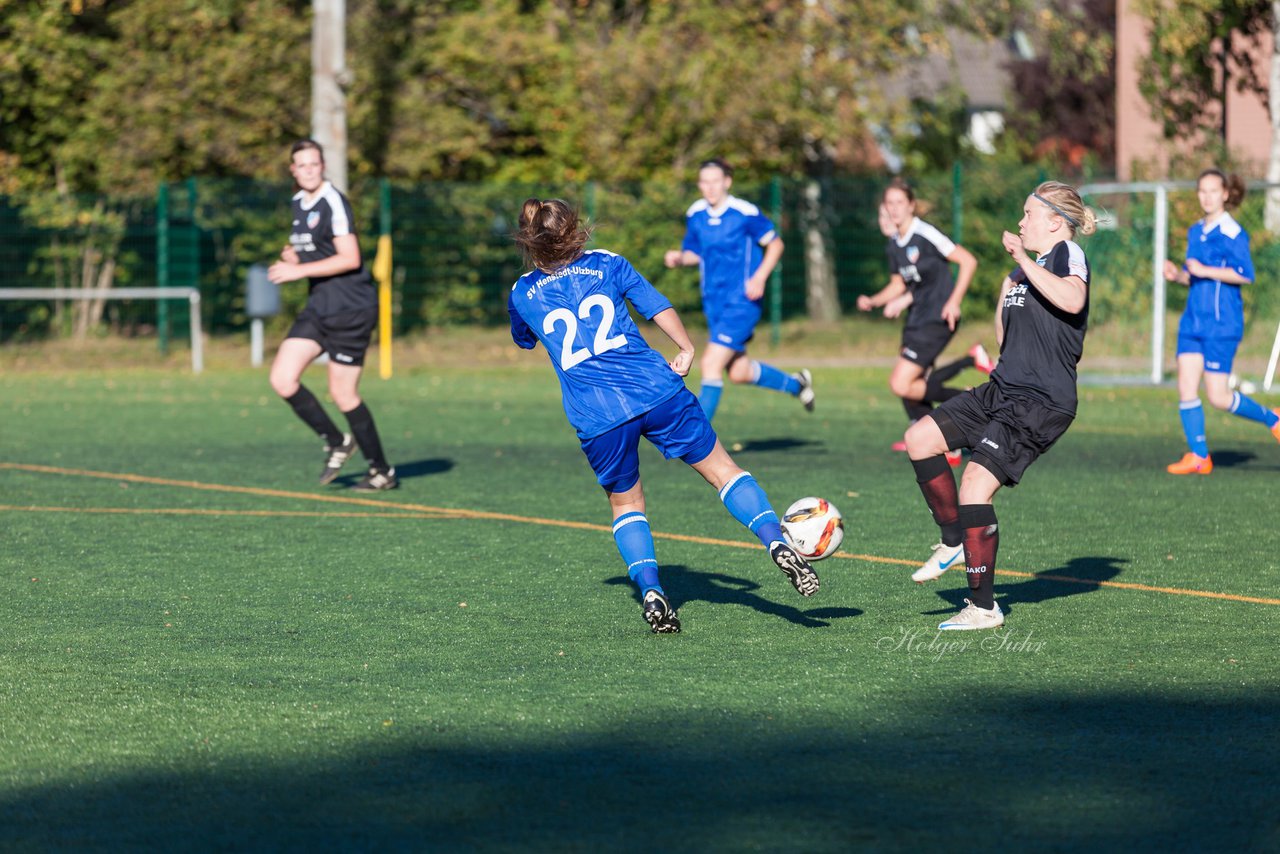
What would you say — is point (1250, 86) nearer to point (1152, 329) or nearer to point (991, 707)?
point (1152, 329)

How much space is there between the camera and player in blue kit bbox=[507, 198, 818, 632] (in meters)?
6.56

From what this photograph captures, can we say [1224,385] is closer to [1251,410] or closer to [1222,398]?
[1222,398]

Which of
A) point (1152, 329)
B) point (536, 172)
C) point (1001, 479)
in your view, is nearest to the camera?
point (1001, 479)

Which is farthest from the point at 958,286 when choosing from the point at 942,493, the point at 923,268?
the point at 942,493

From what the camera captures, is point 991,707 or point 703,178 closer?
point 991,707

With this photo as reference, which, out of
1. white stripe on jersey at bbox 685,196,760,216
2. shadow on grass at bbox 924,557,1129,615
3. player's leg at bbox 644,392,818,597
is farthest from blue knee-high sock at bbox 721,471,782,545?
white stripe on jersey at bbox 685,196,760,216

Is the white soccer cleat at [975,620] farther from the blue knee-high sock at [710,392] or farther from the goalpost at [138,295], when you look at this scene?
the goalpost at [138,295]

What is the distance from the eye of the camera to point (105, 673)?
6078mm

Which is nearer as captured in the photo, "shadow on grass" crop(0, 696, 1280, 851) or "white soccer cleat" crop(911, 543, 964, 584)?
"shadow on grass" crop(0, 696, 1280, 851)

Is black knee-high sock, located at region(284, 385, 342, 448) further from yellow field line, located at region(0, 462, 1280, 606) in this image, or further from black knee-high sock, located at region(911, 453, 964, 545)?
black knee-high sock, located at region(911, 453, 964, 545)

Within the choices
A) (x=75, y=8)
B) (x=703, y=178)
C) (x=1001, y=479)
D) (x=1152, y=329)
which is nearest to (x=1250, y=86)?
(x=1152, y=329)

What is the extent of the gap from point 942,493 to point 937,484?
56 millimetres

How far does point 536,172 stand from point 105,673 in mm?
23819

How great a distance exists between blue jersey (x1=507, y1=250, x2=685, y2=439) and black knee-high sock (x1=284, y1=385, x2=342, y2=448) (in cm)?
483
